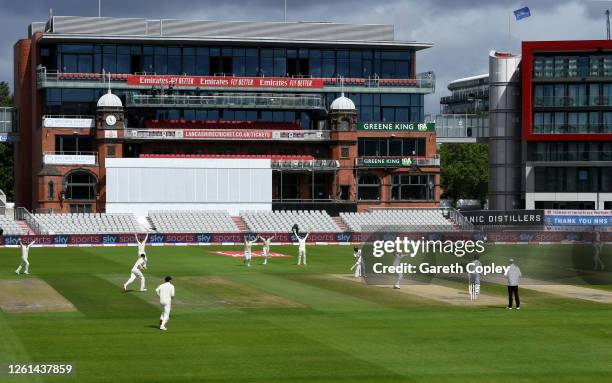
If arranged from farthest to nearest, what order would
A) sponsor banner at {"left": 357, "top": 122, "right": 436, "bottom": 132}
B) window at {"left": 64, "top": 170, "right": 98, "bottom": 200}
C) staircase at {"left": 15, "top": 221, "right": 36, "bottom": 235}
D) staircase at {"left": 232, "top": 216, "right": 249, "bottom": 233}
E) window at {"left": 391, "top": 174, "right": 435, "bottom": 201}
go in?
sponsor banner at {"left": 357, "top": 122, "right": 436, "bottom": 132}, window at {"left": 391, "top": 174, "right": 435, "bottom": 201}, window at {"left": 64, "top": 170, "right": 98, "bottom": 200}, staircase at {"left": 232, "top": 216, "right": 249, "bottom": 233}, staircase at {"left": 15, "top": 221, "right": 36, "bottom": 235}

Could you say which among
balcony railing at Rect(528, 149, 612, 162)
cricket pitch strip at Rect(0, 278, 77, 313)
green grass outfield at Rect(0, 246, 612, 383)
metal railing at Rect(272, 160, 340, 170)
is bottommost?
green grass outfield at Rect(0, 246, 612, 383)

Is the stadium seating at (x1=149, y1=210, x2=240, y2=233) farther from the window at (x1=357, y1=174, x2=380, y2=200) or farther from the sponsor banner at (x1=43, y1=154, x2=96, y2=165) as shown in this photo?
the window at (x1=357, y1=174, x2=380, y2=200)

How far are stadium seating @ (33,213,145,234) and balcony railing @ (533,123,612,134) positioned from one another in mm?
A: 39316

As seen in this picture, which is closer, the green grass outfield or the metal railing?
the green grass outfield

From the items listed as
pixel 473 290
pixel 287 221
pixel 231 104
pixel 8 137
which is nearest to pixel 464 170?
pixel 231 104

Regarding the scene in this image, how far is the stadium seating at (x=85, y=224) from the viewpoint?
88062 millimetres

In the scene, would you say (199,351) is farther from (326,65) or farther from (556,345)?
(326,65)

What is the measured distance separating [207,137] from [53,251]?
1051 inches

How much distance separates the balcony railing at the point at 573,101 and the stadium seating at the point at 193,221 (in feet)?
105

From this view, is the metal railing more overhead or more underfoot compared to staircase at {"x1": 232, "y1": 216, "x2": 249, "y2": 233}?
more overhead

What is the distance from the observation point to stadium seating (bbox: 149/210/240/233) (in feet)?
300

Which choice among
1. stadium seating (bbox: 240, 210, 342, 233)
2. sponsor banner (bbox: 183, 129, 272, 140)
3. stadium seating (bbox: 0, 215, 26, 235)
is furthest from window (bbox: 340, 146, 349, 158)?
stadium seating (bbox: 0, 215, 26, 235)

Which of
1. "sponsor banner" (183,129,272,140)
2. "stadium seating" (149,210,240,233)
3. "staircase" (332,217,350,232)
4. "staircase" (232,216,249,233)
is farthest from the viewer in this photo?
"sponsor banner" (183,129,272,140)

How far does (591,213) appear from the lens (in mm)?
92750
